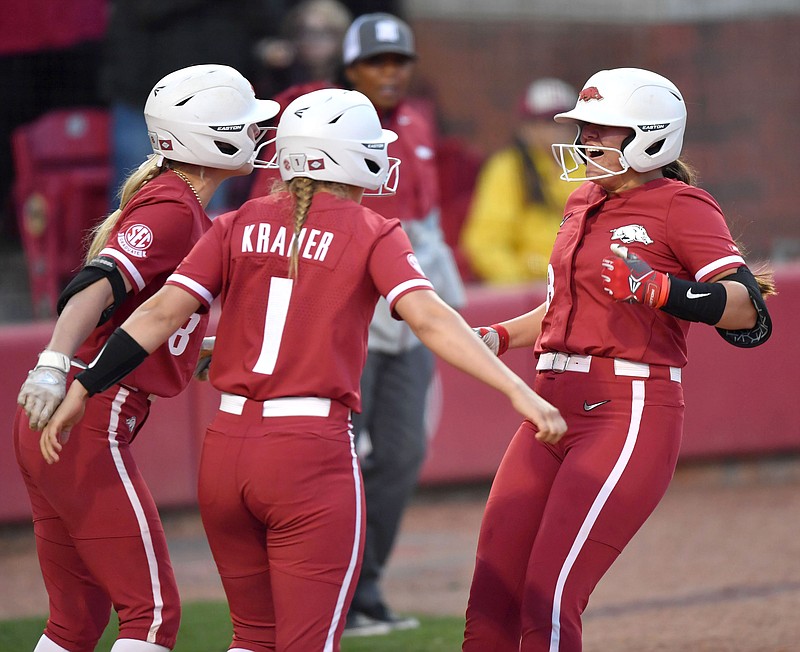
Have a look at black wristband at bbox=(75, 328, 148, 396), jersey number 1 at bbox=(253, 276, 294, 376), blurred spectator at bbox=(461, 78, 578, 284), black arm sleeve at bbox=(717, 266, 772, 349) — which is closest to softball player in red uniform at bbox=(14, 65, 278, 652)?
black wristband at bbox=(75, 328, 148, 396)

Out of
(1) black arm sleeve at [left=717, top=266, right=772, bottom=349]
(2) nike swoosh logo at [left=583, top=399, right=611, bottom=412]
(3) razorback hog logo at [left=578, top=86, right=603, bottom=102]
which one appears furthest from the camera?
(3) razorback hog logo at [left=578, top=86, right=603, bottom=102]

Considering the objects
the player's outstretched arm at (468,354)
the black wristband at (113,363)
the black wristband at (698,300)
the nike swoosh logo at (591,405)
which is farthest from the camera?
the nike swoosh logo at (591,405)

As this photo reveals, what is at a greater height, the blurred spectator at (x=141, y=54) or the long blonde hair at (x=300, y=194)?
the blurred spectator at (x=141, y=54)

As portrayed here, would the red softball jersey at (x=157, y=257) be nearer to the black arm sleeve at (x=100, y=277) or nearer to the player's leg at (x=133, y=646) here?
the black arm sleeve at (x=100, y=277)

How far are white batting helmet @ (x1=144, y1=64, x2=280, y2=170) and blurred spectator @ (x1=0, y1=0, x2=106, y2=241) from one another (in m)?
4.75

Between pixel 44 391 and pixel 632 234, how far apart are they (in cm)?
181

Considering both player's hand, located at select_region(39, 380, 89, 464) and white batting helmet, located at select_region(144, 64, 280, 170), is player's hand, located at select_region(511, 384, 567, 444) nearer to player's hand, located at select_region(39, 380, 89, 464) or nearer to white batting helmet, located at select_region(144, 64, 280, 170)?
player's hand, located at select_region(39, 380, 89, 464)

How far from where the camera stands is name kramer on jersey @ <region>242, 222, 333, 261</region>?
3.62 m

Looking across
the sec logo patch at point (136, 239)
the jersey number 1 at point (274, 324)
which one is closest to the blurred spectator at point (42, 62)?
the sec logo patch at point (136, 239)

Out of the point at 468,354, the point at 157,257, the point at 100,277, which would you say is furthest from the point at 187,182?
the point at 468,354

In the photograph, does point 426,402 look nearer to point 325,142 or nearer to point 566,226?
point 566,226

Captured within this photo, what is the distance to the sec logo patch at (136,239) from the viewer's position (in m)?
3.94

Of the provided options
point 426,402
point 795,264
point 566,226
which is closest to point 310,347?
point 566,226

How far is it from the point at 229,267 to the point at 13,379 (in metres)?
4.55
